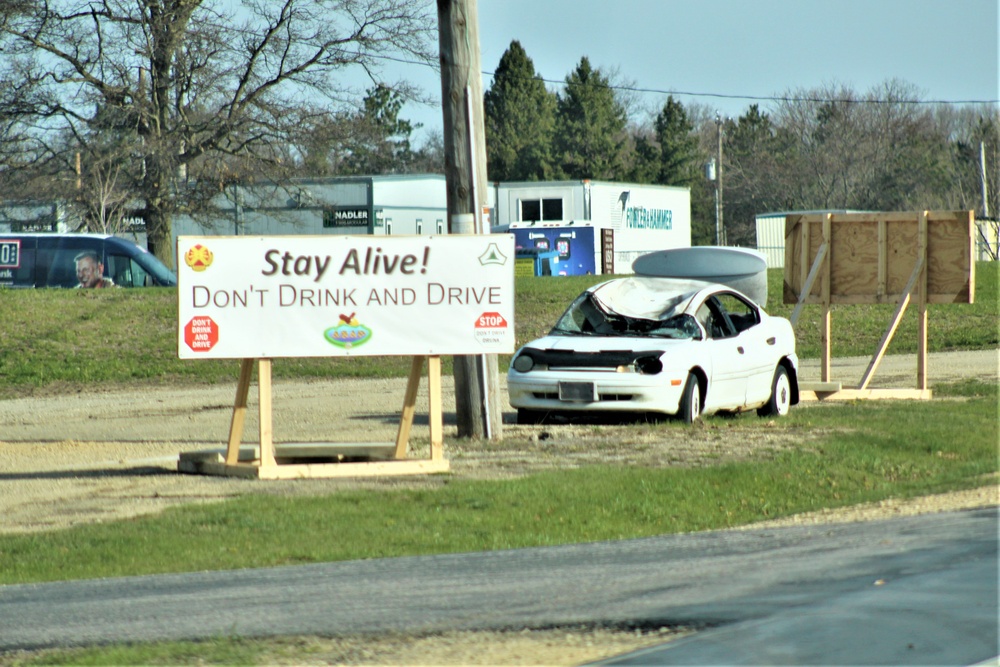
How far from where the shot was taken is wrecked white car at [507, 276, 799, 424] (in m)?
12.8

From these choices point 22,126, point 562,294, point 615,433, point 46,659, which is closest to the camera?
point 46,659

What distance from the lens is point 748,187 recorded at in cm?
9438

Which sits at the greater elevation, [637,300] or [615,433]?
[637,300]

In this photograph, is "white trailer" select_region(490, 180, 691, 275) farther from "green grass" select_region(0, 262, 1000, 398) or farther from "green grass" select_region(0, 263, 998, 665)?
"green grass" select_region(0, 263, 998, 665)

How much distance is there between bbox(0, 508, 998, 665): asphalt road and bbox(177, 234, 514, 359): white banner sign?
376cm

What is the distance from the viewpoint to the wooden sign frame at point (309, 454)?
10.5 meters

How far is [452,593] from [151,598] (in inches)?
58.6

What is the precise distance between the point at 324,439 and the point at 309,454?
180 cm

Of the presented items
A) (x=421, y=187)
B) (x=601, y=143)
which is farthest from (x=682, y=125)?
(x=421, y=187)

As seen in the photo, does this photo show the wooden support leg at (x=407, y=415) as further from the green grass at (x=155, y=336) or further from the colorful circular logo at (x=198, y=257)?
the green grass at (x=155, y=336)

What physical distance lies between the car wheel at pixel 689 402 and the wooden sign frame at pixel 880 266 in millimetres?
3170

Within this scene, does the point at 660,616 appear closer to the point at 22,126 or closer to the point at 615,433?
the point at 615,433

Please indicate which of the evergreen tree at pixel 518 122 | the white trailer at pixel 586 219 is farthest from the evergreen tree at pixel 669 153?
the white trailer at pixel 586 219

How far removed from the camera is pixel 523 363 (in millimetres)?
13250
